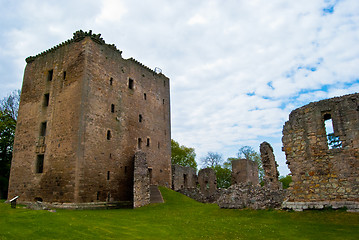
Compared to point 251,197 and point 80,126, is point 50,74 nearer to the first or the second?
point 80,126

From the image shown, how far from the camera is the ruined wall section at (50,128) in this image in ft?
62.3

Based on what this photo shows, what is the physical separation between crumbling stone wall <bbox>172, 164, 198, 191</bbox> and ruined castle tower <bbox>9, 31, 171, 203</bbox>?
17.2 feet

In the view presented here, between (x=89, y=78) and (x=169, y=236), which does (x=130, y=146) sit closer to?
(x=89, y=78)

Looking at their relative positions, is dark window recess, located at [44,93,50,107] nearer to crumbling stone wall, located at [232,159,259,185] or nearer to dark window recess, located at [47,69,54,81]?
dark window recess, located at [47,69,54,81]

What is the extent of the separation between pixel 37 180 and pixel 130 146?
7307mm

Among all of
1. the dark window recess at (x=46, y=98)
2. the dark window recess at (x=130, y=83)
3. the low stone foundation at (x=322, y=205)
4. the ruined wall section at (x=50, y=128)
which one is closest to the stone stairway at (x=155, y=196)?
the ruined wall section at (x=50, y=128)

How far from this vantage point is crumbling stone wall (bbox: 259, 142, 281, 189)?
17.8m

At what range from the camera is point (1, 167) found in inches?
1164

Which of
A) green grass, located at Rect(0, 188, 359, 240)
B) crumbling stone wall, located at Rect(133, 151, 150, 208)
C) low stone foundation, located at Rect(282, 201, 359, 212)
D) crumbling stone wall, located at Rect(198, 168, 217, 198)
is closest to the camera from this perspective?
green grass, located at Rect(0, 188, 359, 240)

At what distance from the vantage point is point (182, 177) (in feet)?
105

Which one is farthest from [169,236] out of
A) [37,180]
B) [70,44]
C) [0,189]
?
[0,189]

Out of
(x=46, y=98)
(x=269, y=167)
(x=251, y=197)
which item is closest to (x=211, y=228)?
(x=251, y=197)

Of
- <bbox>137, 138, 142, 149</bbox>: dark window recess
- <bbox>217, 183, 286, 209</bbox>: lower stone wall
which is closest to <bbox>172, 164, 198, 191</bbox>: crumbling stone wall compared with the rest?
<bbox>137, 138, 142, 149</bbox>: dark window recess

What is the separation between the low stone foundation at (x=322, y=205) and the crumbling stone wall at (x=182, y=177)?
18.9 metres
